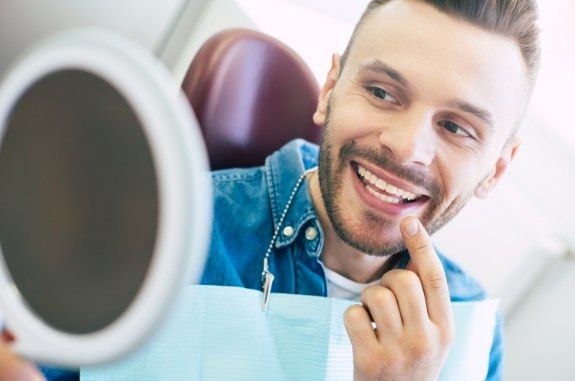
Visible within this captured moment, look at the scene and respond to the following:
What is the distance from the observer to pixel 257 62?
955 millimetres

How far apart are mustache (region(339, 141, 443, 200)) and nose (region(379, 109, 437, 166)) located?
1 centimetres

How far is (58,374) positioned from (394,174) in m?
0.52

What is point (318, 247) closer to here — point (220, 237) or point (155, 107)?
point (220, 237)

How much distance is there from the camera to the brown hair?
708 mm

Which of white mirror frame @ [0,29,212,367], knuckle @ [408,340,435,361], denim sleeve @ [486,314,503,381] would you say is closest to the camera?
white mirror frame @ [0,29,212,367]

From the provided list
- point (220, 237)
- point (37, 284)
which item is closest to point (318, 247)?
point (220, 237)

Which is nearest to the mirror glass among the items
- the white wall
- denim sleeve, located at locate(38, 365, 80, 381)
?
denim sleeve, located at locate(38, 365, 80, 381)

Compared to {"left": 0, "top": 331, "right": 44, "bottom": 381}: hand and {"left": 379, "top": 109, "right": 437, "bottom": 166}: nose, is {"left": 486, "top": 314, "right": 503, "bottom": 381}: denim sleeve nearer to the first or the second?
{"left": 379, "top": 109, "right": 437, "bottom": 166}: nose

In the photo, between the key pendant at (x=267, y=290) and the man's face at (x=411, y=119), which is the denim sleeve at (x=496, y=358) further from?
the key pendant at (x=267, y=290)

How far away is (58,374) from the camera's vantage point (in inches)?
25.0

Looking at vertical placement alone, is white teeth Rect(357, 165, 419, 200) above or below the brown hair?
below

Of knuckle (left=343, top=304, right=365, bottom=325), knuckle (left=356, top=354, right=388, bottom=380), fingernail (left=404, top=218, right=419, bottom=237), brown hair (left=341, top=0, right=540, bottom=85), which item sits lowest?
knuckle (left=356, top=354, right=388, bottom=380)

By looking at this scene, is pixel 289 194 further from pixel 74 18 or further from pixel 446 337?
pixel 74 18

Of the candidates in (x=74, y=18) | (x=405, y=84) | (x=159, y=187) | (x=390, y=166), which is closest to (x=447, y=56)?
(x=405, y=84)
